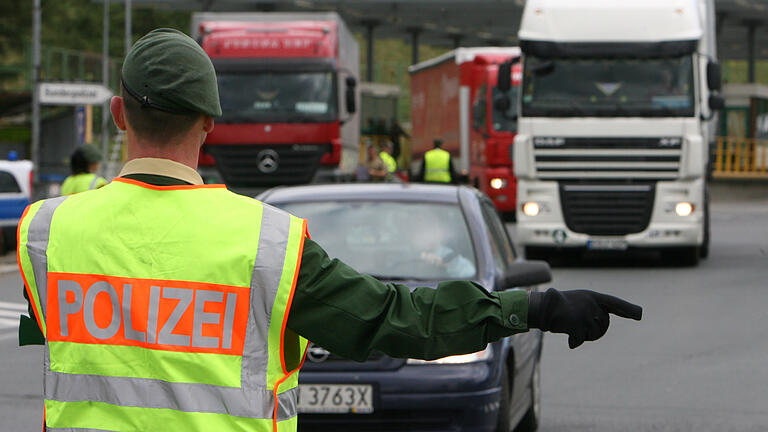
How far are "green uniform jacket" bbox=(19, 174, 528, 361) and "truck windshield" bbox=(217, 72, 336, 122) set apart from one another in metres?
20.4

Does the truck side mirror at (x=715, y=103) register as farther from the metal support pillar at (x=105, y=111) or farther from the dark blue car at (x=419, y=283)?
the metal support pillar at (x=105, y=111)

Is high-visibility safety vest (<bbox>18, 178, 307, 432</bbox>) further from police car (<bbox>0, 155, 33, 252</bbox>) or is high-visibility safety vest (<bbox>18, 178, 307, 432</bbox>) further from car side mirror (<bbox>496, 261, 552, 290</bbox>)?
police car (<bbox>0, 155, 33, 252</bbox>)

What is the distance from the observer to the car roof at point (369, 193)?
25.4 ft

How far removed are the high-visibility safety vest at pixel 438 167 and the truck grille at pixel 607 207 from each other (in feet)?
20.9

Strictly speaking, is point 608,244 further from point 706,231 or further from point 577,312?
point 577,312

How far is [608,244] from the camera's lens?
18.2m

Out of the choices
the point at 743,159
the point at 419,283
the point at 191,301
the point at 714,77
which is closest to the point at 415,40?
the point at 743,159

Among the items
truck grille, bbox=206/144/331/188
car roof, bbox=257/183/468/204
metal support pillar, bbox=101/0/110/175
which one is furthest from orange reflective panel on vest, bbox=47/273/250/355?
metal support pillar, bbox=101/0/110/175

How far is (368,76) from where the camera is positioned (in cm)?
5912

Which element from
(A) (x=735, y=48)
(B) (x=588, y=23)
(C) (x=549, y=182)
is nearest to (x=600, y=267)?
(C) (x=549, y=182)

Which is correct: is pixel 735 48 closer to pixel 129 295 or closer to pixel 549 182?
pixel 549 182

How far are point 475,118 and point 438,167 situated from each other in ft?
8.48

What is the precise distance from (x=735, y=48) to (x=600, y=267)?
59.1 m

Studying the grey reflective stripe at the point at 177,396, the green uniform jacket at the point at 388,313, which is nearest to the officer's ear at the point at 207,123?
the green uniform jacket at the point at 388,313
